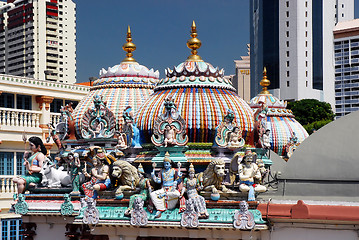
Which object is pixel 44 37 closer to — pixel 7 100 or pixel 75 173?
pixel 7 100

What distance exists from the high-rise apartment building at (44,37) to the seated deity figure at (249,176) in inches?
3540

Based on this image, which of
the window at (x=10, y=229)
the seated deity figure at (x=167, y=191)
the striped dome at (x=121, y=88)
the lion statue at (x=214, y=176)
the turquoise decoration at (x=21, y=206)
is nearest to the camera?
the lion statue at (x=214, y=176)

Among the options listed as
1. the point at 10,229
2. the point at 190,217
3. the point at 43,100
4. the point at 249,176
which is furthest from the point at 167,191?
the point at 43,100

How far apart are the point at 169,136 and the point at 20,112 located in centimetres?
2076

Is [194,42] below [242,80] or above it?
below

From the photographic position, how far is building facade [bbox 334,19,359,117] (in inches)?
4262

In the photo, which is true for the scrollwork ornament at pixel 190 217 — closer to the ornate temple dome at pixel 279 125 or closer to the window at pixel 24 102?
the ornate temple dome at pixel 279 125

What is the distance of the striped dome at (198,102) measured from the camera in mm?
20141

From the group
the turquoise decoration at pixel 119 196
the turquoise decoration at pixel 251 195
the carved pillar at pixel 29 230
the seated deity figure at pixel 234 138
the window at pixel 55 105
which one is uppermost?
the window at pixel 55 105

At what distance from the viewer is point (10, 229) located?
34.8m

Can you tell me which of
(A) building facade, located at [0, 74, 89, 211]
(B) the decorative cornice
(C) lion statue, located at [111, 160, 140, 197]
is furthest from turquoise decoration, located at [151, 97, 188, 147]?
(B) the decorative cornice

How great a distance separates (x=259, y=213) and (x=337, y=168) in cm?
278

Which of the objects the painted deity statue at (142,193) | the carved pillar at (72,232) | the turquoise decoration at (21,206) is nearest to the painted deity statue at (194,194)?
the painted deity statue at (142,193)

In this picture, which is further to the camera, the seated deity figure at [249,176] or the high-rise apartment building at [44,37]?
the high-rise apartment building at [44,37]
